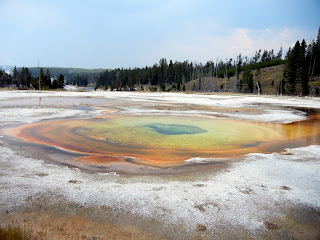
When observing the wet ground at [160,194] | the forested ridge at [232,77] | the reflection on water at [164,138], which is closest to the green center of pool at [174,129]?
the reflection on water at [164,138]

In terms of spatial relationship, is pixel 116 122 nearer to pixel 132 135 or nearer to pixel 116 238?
pixel 132 135

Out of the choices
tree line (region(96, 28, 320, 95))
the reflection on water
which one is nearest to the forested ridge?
tree line (region(96, 28, 320, 95))

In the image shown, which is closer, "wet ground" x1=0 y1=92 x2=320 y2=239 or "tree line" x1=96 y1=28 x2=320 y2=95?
"wet ground" x1=0 y1=92 x2=320 y2=239

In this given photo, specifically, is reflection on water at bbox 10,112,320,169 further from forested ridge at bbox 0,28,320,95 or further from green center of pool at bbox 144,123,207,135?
forested ridge at bbox 0,28,320,95

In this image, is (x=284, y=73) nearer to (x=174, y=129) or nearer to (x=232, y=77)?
(x=232, y=77)

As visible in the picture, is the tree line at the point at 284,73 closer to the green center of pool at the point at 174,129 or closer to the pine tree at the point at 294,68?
the pine tree at the point at 294,68

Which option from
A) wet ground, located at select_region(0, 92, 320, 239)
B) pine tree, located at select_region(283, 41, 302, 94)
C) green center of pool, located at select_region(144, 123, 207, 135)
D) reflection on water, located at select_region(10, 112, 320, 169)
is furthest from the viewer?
pine tree, located at select_region(283, 41, 302, 94)

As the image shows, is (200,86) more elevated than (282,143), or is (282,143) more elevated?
(200,86)

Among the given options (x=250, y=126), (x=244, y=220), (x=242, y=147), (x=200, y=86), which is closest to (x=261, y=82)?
(x=200, y=86)

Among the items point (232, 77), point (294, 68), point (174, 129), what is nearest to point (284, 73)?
point (294, 68)
